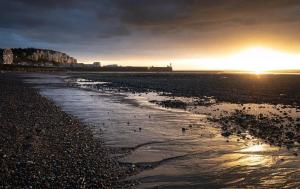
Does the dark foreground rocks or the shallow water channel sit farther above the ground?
the dark foreground rocks

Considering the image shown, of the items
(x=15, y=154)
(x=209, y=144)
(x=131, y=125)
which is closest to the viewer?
(x=15, y=154)

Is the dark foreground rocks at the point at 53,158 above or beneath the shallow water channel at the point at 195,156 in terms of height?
above

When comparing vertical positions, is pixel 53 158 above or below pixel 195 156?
above

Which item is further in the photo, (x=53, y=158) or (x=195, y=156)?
(x=195, y=156)

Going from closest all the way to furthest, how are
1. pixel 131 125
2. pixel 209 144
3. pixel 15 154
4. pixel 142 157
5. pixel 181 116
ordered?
pixel 15 154
pixel 142 157
pixel 209 144
pixel 131 125
pixel 181 116

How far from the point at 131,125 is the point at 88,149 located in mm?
7571

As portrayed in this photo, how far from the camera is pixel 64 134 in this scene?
19.2 metres

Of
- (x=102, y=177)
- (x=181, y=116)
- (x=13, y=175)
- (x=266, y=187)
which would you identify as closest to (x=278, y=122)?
(x=181, y=116)

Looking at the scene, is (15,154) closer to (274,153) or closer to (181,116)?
(274,153)

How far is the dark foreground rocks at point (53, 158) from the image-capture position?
1167 cm

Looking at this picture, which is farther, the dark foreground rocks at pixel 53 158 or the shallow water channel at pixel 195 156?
the shallow water channel at pixel 195 156

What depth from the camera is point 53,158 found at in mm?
14266

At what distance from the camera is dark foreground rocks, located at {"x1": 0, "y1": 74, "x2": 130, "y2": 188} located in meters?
11.7

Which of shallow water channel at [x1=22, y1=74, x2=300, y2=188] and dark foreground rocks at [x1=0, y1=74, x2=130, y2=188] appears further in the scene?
shallow water channel at [x1=22, y1=74, x2=300, y2=188]
